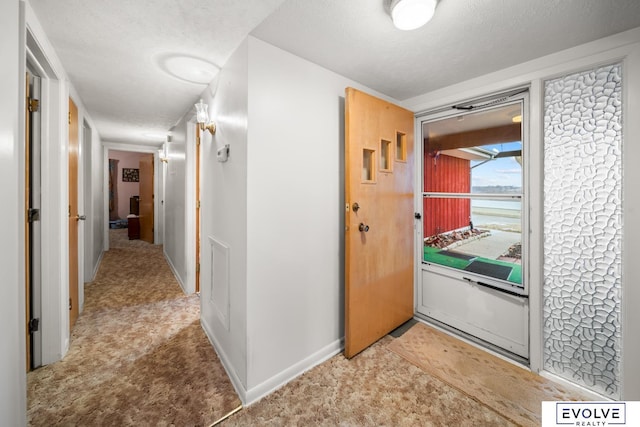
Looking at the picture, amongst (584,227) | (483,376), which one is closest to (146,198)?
(483,376)

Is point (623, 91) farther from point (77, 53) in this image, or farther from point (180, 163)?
point (180, 163)

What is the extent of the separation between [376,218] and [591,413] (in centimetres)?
168

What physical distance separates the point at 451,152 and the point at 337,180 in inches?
48.3

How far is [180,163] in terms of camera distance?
3309 mm

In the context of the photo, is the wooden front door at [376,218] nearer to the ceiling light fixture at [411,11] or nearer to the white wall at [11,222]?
the ceiling light fixture at [411,11]

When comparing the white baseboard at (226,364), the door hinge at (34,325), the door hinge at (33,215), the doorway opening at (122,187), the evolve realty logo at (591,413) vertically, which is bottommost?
the evolve realty logo at (591,413)

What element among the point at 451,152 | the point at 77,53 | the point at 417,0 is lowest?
the point at 451,152

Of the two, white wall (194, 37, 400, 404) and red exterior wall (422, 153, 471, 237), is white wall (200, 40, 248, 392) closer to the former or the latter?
white wall (194, 37, 400, 404)

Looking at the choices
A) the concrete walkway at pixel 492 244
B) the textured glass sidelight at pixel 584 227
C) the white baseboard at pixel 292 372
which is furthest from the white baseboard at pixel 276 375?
the textured glass sidelight at pixel 584 227

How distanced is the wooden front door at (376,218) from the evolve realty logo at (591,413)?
43.5 inches

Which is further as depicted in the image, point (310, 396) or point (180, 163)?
point (180, 163)

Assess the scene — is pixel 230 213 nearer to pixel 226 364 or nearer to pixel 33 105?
pixel 226 364

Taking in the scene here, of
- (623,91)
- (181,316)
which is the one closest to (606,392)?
(623,91)

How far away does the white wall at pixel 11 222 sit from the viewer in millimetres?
941
